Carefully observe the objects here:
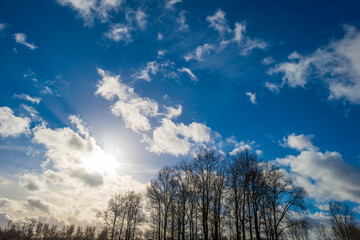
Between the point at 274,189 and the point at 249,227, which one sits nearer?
the point at 249,227

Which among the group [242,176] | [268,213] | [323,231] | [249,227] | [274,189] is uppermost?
[242,176]

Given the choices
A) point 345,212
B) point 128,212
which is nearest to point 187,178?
point 128,212

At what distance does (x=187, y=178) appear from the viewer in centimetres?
2947

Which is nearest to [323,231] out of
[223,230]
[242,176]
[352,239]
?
[352,239]

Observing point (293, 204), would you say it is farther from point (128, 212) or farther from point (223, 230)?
point (128, 212)

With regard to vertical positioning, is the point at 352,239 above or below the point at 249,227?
below

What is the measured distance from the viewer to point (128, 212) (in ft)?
152

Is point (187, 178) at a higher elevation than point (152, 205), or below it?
higher

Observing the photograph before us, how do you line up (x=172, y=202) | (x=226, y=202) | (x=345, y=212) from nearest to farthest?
1. (x=226, y=202)
2. (x=172, y=202)
3. (x=345, y=212)

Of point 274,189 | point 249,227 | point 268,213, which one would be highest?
point 274,189

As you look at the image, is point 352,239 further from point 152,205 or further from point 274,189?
point 152,205

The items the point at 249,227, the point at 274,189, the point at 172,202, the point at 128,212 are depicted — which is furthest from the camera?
the point at 128,212

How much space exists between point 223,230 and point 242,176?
50.3 ft

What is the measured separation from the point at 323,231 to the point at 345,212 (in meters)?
34.4
